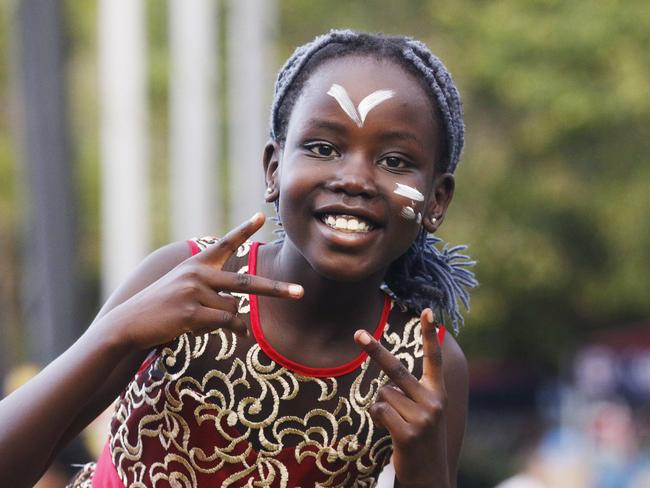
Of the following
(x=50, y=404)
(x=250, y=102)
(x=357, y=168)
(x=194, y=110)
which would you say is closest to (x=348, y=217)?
(x=357, y=168)

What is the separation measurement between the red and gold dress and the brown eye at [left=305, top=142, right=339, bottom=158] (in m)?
0.44

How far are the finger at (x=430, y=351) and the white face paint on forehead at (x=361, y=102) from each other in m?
0.51

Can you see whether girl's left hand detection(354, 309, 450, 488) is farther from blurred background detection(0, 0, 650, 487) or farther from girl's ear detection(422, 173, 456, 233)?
blurred background detection(0, 0, 650, 487)

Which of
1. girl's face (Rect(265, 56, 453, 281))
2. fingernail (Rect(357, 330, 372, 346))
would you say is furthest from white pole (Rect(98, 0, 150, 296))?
fingernail (Rect(357, 330, 372, 346))

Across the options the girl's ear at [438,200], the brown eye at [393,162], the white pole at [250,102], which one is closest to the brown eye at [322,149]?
the brown eye at [393,162]

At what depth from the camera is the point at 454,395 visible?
362 centimetres

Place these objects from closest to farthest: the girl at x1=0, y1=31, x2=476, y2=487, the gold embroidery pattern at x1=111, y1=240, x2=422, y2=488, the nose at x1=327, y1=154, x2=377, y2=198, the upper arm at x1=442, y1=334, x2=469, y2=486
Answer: the girl at x1=0, y1=31, x2=476, y2=487 < the nose at x1=327, y1=154, x2=377, y2=198 < the gold embroidery pattern at x1=111, y1=240, x2=422, y2=488 < the upper arm at x1=442, y1=334, x2=469, y2=486

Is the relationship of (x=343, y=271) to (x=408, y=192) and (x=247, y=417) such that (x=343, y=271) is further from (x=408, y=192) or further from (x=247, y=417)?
(x=247, y=417)

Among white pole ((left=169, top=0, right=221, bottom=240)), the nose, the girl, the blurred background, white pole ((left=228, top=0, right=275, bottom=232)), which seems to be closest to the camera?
the girl

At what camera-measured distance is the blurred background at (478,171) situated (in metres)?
8.87

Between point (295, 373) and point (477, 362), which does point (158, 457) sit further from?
point (477, 362)

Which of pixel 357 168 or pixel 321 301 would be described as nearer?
pixel 357 168

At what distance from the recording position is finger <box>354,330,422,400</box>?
314 centimetres

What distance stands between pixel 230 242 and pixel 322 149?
1.29ft
